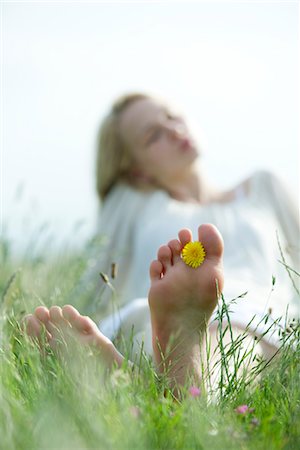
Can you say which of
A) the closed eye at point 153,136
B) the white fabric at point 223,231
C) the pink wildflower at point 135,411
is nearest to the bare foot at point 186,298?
the pink wildflower at point 135,411

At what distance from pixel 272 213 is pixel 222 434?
6.98 feet

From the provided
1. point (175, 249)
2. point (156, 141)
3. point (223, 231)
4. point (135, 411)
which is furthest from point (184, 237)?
point (156, 141)

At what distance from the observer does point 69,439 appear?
77 cm

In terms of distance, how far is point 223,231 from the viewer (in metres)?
2.65

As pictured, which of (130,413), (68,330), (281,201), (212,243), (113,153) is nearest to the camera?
(130,413)

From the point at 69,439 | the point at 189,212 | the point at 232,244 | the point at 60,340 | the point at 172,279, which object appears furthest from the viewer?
the point at 189,212

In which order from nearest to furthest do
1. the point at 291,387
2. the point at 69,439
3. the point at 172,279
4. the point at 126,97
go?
the point at 69,439 → the point at 291,387 → the point at 172,279 → the point at 126,97

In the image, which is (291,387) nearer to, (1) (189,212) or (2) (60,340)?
(2) (60,340)

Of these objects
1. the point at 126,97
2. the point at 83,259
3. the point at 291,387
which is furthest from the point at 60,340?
the point at 126,97

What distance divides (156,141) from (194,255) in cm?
A: 167

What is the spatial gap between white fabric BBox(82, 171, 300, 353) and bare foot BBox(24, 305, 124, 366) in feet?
3.23

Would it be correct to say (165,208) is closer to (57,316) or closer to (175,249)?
(175,249)

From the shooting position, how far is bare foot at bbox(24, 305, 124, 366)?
47.8 inches

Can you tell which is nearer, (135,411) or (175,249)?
(135,411)
